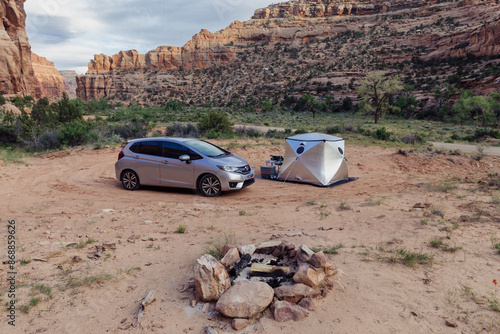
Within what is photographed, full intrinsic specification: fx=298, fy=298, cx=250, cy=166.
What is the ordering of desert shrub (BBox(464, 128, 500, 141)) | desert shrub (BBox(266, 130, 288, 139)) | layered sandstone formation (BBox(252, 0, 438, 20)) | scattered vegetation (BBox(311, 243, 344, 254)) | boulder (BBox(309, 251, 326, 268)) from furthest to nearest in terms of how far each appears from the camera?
layered sandstone formation (BBox(252, 0, 438, 20))
desert shrub (BBox(266, 130, 288, 139))
desert shrub (BBox(464, 128, 500, 141))
scattered vegetation (BBox(311, 243, 344, 254))
boulder (BBox(309, 251, 326, 268))

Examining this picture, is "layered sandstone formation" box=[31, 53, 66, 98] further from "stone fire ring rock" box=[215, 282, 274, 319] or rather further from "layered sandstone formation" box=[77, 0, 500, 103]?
"stone fire ring rock" box=[215, 282, 274, 319]

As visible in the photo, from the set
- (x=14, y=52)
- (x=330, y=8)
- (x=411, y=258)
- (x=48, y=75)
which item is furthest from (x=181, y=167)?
(x=48, y=75)

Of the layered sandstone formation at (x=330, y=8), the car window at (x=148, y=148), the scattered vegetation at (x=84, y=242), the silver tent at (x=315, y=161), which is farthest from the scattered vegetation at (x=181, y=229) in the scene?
the layered sandstone formation at (x=330, y=8)

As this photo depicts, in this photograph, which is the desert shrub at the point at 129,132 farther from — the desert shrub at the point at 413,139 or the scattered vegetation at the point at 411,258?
the scattered vegetation at the point at 411,258

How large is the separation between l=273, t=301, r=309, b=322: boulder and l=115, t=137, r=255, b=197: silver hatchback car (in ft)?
18.7

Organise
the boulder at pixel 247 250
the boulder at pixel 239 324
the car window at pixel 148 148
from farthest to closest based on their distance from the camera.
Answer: the car window at pixel 148 148 < the boulder at pixel 247 250 < the boulder at pixel 239 324

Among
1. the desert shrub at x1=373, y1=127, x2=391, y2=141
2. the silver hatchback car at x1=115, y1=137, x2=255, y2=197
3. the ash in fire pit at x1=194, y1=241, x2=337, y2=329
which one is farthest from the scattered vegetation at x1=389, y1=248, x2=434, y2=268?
the desert shrub at x1=373, y1=127, x2=391, y2=141

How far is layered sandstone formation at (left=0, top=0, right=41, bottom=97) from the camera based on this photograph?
57.4 m

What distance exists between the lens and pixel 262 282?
3.72m

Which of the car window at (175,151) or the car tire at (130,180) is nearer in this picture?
the car window at (175,151)

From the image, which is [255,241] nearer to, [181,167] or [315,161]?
[181,167]

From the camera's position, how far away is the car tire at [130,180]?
9.75m

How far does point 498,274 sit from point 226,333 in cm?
389

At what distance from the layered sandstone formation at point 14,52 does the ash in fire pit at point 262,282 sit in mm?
72153
